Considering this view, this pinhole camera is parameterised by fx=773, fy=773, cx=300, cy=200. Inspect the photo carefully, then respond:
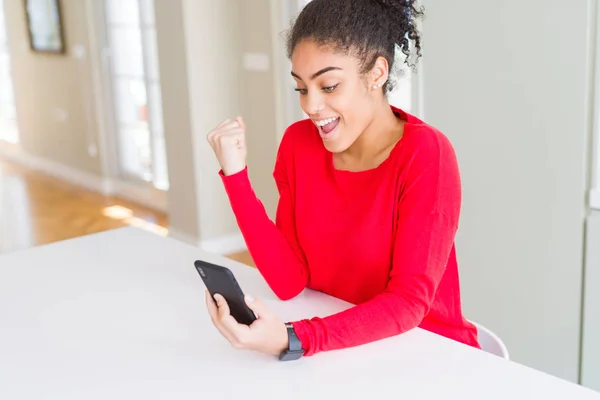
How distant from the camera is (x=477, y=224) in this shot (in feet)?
8.75

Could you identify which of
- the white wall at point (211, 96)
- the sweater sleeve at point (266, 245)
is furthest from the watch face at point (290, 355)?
the white wall at point (211, 96)

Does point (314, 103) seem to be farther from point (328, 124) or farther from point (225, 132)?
point (225, 132)

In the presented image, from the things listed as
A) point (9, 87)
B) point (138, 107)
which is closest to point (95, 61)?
point (138, 107)

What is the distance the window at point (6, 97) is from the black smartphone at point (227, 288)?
611 cm

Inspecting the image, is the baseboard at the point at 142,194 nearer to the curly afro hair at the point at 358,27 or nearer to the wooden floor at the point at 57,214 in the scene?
the wooden floor at the point at 57,214

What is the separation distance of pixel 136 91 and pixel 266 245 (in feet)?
12.3

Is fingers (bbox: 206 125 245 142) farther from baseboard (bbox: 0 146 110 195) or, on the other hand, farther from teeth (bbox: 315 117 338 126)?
baseboard (bbox: 0 146 110 195)

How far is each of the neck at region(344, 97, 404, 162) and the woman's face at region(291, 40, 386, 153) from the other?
0.05 m

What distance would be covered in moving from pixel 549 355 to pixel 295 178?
126 centimetres

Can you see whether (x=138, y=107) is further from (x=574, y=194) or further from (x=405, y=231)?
(x=405, y=231)

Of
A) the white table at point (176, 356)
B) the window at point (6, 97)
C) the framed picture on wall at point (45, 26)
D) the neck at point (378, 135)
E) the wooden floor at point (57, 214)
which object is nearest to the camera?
the white table at point (176, 356)

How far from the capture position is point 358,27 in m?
1.54

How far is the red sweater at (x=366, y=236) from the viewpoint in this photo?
4.43 ft

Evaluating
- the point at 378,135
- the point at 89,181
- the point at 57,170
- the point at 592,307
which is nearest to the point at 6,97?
the point at 57,170
